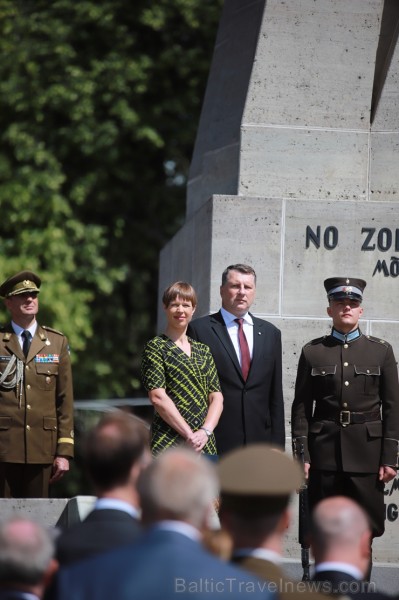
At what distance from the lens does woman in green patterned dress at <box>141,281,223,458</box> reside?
22.8 ft

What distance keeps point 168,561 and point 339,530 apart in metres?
0.64

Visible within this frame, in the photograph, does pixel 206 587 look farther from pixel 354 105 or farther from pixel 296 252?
pixel 354 105

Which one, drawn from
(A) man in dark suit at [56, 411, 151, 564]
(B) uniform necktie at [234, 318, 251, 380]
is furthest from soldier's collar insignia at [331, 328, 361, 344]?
(A) man in dark suit at [56, 411, 151, 564]

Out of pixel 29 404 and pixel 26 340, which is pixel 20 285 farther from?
pixel 29 404

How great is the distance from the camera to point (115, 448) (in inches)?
143

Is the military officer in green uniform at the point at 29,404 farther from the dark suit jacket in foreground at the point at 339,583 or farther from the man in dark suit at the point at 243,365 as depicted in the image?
the dark suit jacket in foreground at the point at 339,583

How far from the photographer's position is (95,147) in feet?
60.7

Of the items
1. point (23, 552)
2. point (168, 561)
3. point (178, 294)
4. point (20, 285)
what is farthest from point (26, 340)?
point (168, 561)

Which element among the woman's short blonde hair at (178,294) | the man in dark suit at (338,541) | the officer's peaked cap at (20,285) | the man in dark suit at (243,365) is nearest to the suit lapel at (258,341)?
the man in dark suit at (243,365)

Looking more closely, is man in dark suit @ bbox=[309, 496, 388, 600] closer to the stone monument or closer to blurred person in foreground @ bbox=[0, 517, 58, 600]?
blurred person in foreground @ bbox=[0, 517, 58, 600]

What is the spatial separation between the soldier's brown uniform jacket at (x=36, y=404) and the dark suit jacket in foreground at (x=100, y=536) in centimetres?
383

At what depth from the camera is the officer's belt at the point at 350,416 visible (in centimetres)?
737

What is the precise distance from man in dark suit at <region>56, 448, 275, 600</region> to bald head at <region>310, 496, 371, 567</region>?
30 centimetres

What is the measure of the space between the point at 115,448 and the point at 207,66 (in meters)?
16.0
